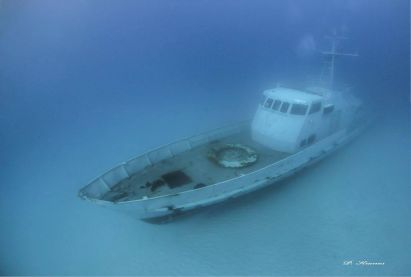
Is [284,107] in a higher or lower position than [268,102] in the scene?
lower

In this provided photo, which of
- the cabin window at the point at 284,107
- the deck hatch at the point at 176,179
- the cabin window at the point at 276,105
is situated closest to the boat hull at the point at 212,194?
the deck hatch at the point at 176,179

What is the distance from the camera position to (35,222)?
851 centimetres

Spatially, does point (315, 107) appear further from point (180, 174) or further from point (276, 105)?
point (180, 174)

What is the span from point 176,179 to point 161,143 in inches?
190

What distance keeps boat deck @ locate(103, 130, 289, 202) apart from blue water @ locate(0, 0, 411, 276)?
3.47 ft

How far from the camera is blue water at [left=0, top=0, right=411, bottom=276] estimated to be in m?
7.05

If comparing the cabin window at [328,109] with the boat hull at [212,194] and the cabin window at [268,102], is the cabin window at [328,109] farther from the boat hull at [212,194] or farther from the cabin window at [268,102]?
the cabin window at [268,102]

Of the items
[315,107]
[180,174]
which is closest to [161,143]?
[180,174]

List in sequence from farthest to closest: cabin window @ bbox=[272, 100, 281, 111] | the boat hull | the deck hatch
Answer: cabin window @ bbox=[272, 100, 281, 111]
the deck hatch
the boat hull

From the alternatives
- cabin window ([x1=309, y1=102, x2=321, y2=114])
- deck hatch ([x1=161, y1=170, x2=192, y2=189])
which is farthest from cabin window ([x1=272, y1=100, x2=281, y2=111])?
deck hatch ([x1=161, y1=170, x2=192, y2=189])

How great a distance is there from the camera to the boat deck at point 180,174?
7410 mm

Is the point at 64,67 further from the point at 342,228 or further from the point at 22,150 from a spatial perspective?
the point at 342,228

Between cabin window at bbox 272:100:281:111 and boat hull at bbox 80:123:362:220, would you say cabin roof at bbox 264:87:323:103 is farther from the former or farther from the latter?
boat hull at bbox 80:123:362:220

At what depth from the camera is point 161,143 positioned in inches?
488
